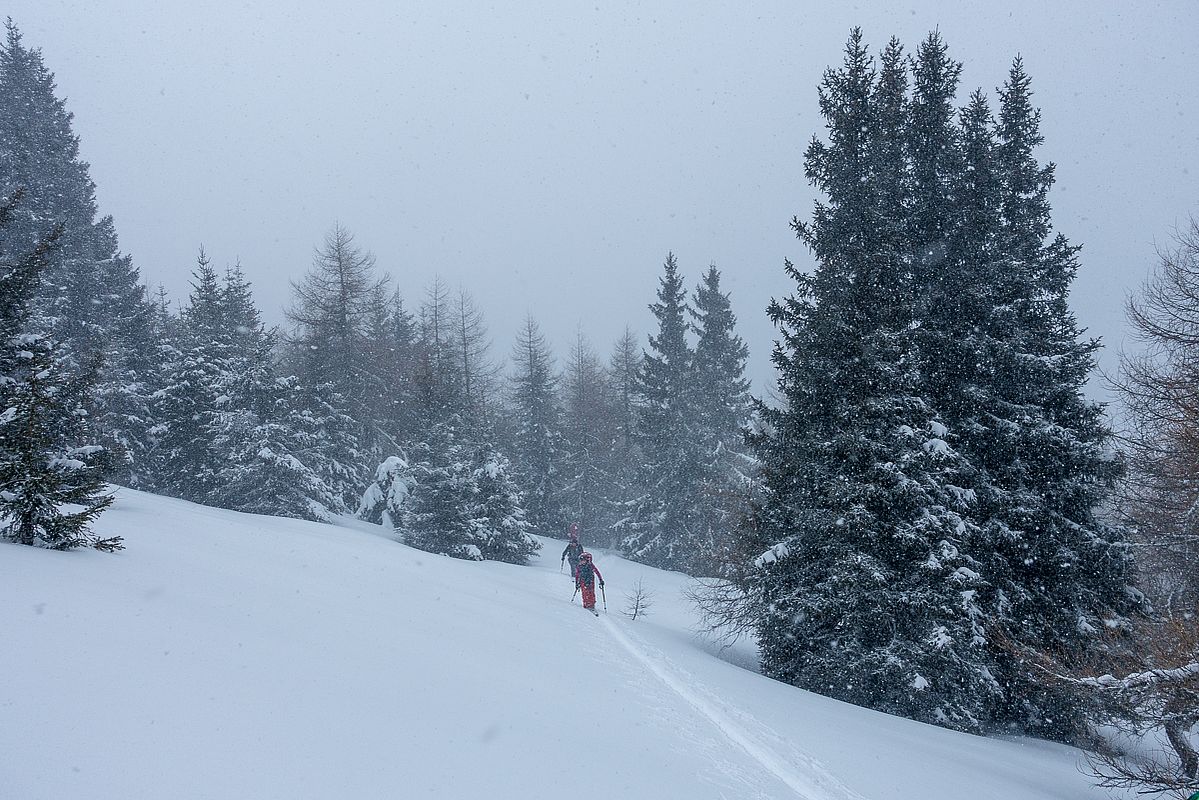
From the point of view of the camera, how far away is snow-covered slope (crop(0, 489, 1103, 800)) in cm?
329

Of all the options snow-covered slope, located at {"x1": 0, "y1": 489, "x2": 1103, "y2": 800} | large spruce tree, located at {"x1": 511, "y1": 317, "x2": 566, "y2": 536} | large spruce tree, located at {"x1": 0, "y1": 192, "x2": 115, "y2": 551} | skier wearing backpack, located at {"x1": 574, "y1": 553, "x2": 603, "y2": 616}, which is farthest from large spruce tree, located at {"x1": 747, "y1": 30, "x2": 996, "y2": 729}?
large spruce tree, located at {"x1": 511, "y1": 317, "x2": 566, "y2": 536}

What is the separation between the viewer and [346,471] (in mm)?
30969

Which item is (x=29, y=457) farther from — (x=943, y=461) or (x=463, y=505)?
(x=463, y=505)

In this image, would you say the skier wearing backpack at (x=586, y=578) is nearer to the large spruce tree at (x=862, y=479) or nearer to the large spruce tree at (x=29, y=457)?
the large spruce tree at (x=862, y=479)

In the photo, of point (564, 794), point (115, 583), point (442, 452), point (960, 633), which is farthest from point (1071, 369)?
point (442, 452)


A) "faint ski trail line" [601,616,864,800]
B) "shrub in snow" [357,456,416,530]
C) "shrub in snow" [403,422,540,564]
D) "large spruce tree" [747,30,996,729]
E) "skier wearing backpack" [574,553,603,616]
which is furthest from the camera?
"shrub in snow" [357,456,416,530]

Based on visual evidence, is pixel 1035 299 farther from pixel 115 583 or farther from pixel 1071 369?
pixel 115 583

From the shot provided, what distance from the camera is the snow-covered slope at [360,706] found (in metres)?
3.29

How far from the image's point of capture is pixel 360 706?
462 cm

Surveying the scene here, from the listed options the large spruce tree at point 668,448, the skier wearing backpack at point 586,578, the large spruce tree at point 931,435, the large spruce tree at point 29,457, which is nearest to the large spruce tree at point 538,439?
the large spruce tree at point 668,448

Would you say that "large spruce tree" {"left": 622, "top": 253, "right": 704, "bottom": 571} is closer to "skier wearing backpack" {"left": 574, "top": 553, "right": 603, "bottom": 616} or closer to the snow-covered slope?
"skier wearing backpack" {"left": 574, "top": 553, "right": 603, "bottom": 616}

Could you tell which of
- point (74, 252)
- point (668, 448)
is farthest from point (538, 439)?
point (74, 252)

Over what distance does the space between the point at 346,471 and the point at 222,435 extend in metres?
7.91

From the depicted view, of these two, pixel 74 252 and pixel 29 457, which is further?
pixel 74 252
